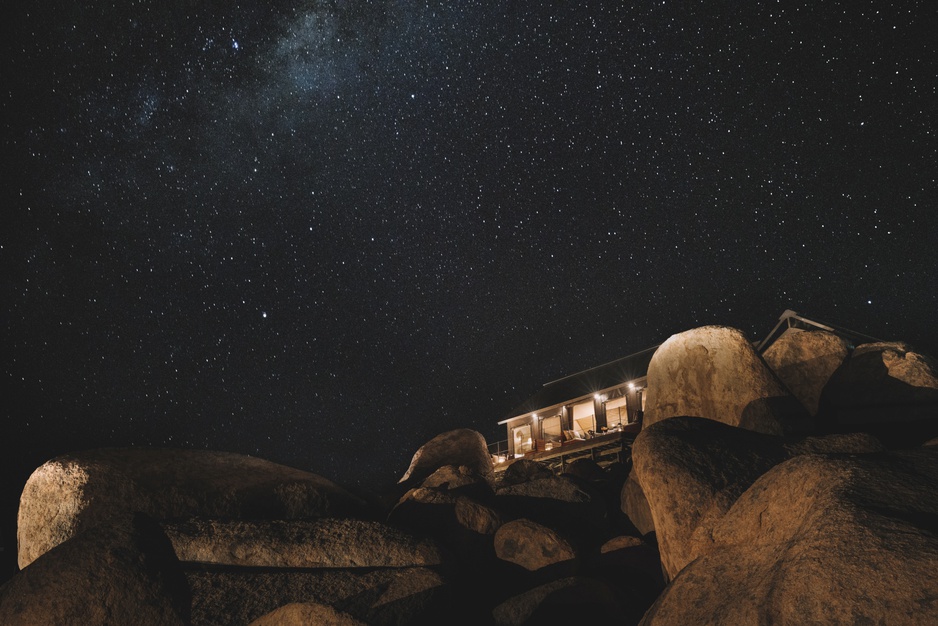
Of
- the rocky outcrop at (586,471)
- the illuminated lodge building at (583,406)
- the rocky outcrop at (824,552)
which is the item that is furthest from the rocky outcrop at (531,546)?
the illuminated lodge building at (583,406)

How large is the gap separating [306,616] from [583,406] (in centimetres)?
2439

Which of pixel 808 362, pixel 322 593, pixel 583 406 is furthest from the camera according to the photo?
pixel 583 406

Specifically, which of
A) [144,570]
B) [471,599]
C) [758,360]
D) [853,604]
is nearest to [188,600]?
[144,570]

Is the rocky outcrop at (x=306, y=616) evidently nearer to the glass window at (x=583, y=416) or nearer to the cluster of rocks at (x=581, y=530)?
the cluster of rocks at (x=581, y=530)

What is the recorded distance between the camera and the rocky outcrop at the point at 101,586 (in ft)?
17.6

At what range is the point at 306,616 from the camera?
5.17 meters

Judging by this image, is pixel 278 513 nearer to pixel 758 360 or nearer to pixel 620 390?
pixel 758 360

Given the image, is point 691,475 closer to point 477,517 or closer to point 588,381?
point 477,517

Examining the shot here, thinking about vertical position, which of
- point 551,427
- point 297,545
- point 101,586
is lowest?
point 551,427

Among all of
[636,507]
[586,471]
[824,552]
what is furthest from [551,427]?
[824,552]

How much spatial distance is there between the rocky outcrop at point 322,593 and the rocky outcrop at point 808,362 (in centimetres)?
780

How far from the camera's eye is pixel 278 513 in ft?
25.8

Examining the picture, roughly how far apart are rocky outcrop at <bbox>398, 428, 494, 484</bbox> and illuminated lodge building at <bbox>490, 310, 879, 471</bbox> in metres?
5.03

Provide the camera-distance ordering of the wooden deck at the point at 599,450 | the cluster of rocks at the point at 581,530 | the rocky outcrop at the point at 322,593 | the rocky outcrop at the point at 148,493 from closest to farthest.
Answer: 1. the cluster of rocks at the point at 581,530
2. the rocky outcrop at the point at 322,593
3. the rocky outcrop at the point at 148,493
4. the wooden deck at the point at 599,450
